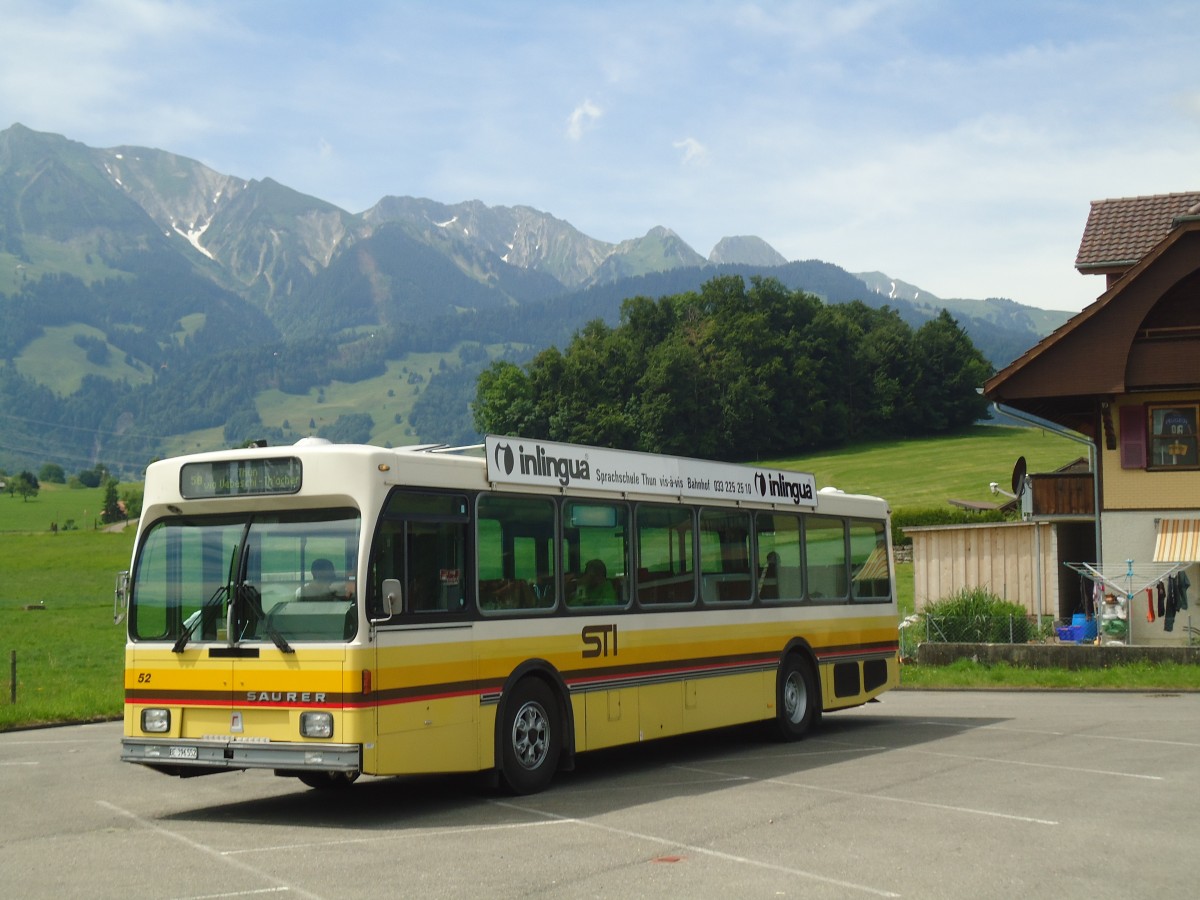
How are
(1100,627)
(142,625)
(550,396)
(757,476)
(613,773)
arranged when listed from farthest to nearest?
1. (550,396)
2. (1100,627)
3. (757,476)
4. (613,773)
5. (142,625)

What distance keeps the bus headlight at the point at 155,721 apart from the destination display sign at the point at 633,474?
3.19 meters

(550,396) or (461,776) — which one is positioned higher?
(550,396)

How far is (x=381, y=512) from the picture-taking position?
10.8m

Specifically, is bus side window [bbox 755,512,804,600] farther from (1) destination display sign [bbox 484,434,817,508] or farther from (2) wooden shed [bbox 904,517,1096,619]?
(2) wooden shed [bbox 904,517,1096,619]

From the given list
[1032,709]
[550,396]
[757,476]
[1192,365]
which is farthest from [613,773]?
[550,396]

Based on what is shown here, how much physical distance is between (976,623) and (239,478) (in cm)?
2108

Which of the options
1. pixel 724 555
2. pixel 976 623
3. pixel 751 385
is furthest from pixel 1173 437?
pixel 751 385

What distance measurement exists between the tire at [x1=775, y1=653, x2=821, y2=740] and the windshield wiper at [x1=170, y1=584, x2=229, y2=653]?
7154mm

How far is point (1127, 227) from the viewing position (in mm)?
36656

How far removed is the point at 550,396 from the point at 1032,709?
101 metres

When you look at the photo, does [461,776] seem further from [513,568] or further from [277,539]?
[277,539]

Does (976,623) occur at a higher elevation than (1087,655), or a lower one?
higher

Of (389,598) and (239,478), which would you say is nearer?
(389,598)

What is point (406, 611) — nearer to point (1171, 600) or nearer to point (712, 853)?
point (712, 853)
